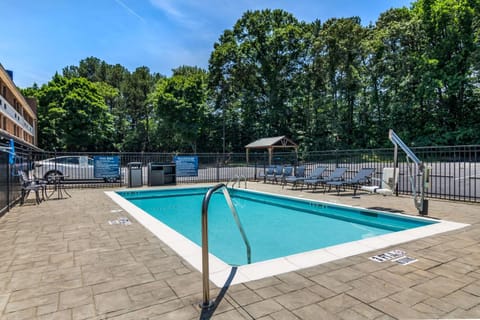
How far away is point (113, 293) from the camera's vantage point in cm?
266

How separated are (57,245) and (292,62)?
116 feet

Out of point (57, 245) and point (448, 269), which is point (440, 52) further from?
point (57, 245)

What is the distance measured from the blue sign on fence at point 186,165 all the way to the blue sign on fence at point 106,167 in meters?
2.68

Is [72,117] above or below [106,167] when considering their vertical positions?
above

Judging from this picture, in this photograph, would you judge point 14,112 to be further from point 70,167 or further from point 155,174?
point 155,174

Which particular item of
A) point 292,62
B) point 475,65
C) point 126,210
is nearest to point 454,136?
point 475,65

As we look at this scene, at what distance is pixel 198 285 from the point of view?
281 centimetres

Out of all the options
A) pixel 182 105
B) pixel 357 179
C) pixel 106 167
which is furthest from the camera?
pixel 182 105

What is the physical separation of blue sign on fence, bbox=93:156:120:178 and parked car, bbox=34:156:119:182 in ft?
0.92

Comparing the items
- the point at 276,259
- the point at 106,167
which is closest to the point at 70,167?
the point at 106,167

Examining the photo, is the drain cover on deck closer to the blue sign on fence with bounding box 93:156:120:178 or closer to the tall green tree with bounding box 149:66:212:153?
the blue sign on fence with bounding box 93:156:120:178

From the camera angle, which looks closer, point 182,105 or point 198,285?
point 198,285

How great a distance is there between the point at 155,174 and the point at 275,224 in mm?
7257

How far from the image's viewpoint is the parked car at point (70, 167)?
41.8ft
